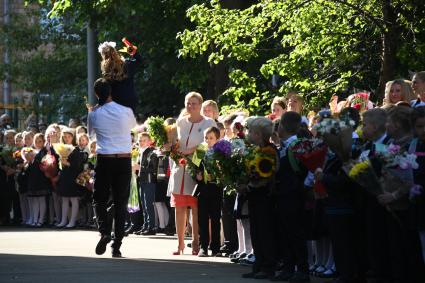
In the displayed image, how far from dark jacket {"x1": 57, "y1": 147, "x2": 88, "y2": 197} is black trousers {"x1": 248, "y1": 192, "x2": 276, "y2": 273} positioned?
10.4 meters

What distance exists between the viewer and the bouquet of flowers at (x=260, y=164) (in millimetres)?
12539

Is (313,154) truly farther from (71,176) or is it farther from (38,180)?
(38,180)

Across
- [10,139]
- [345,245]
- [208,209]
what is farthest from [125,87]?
[10,139]

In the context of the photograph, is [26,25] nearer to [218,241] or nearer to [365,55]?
[365,55]

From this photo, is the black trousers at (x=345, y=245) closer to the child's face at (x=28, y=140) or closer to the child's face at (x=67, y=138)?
the child's face at (x=67, y=138)

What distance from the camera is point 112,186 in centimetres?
1510

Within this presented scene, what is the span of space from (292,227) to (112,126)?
3299 mm

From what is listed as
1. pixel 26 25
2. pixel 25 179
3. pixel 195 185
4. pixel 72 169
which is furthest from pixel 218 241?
pixel 26 25

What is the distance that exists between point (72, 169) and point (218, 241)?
8.00 meters

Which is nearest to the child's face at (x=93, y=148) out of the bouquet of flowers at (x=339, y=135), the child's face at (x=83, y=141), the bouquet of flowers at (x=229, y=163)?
the child's face at (x=83, y=141)

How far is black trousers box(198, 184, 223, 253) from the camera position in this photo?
611 inches

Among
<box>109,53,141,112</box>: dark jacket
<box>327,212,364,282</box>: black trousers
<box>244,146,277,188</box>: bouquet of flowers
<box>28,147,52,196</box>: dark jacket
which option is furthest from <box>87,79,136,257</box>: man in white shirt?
<box>28,147,52,196</box>: dark jacket

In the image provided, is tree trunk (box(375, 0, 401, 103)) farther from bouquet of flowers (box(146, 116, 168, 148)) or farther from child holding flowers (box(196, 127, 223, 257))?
child holding flowers (box(196, 127, 223, 257))

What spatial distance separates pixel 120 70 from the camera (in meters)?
15.1
